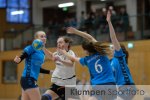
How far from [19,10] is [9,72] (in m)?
7.57

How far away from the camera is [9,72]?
1051 inches

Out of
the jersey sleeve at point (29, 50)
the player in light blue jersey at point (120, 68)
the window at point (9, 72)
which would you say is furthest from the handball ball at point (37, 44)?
the window at point (9, 72)

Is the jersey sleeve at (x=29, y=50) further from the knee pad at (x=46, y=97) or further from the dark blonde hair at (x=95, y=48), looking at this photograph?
the dark blonde hair at (x=95, y=48)

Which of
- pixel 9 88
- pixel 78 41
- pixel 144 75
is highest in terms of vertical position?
pixel 78 41

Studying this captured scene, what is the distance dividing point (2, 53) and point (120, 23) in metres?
10.2

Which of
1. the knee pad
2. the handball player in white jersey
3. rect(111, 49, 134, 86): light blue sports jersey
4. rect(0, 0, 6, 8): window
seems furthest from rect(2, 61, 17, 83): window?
rect(111, 49, 134, 86): light blue sports jersey

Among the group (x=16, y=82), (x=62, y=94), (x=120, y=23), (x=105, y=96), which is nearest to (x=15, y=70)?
(x=16, y=82)

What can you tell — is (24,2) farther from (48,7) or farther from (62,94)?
(62,94)

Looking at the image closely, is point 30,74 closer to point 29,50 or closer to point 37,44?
point 29,50

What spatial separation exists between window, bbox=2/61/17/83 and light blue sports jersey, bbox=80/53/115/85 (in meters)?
20.0

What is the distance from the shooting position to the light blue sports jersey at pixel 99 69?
6383mm

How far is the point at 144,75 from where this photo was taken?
1820 cm

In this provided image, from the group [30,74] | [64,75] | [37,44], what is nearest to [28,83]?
[30,74]

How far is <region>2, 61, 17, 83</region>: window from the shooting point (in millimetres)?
26150
